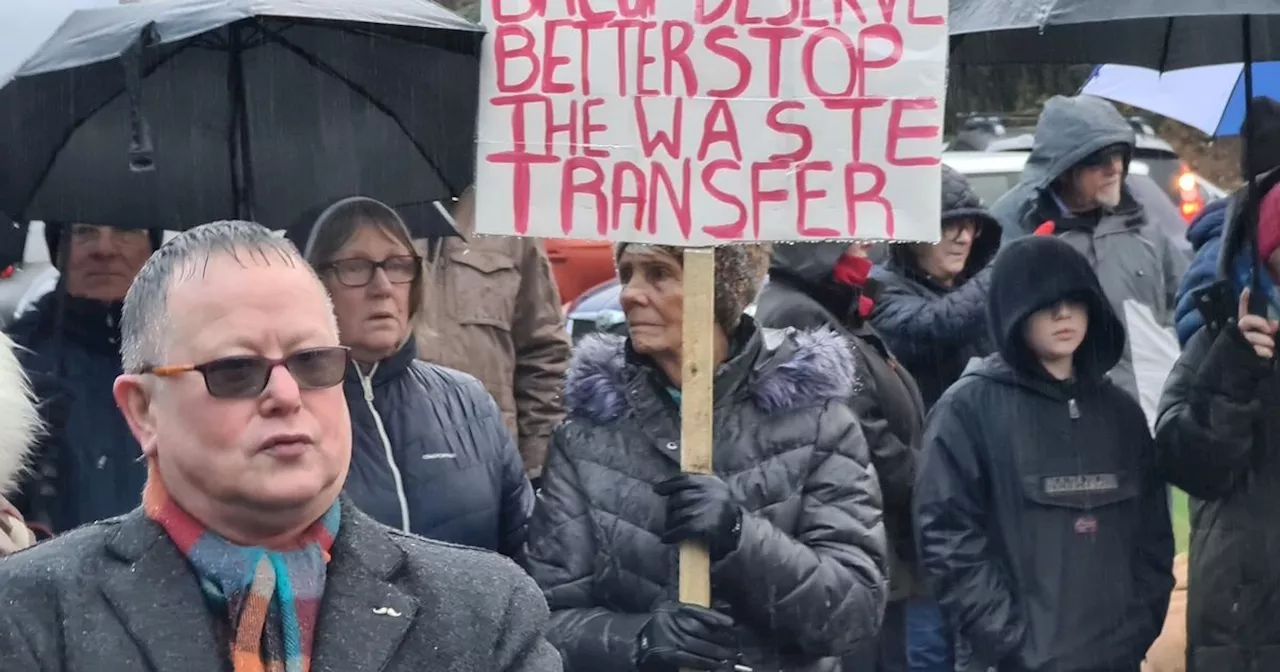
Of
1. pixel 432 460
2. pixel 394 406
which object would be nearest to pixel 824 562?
pixel 432 460

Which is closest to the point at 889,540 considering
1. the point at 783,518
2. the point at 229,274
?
the point at 783,518

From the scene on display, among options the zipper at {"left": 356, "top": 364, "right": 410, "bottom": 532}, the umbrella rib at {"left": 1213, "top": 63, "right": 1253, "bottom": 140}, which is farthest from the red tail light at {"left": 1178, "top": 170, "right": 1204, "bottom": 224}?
the zipper at {"left": 356, "top": 364, "right": 410, "bottom": 532}

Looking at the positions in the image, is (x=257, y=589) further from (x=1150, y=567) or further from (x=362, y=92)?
(x=1150, y=567)

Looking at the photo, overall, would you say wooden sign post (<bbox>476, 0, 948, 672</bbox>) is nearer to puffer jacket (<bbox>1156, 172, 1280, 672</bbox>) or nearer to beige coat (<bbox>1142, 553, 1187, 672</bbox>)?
puffer jacket (<bbox>1156, 172, 1280, 672</bbox>)

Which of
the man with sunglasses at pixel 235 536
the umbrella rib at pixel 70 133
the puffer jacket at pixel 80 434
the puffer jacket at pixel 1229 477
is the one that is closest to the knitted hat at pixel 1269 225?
the puffer jacket at pixel 1229 477

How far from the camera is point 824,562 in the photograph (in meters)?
3.78

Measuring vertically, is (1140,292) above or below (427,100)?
below

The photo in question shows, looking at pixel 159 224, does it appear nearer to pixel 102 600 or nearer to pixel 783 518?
pixel 783 518

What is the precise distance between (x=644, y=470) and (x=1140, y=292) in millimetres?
3823

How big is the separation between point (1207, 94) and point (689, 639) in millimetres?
3780

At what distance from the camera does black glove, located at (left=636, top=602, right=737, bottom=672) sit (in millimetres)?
3568

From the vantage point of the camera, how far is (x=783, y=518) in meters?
3.83

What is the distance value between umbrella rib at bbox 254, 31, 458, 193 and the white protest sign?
0.68 metres

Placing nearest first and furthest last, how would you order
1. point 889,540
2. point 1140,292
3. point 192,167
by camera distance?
point 192,167
point 889,540
point 1140,292
